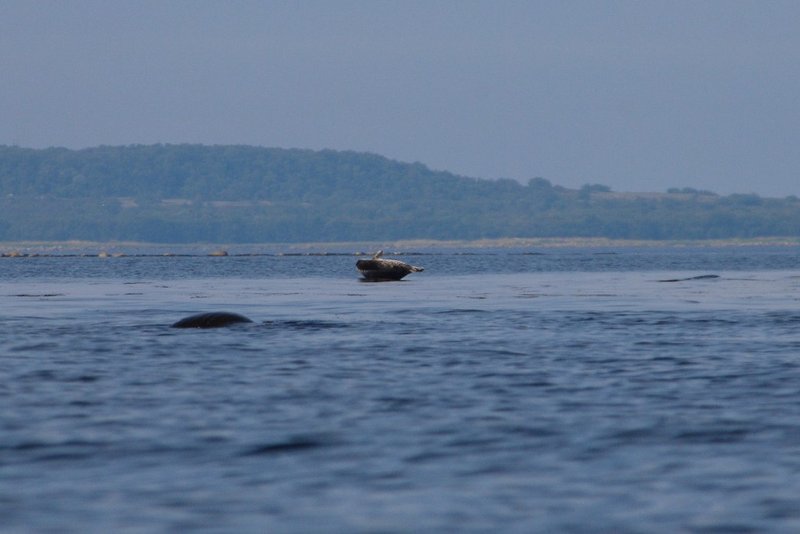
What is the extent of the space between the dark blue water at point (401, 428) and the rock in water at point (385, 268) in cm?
3630

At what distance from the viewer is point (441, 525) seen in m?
10.9

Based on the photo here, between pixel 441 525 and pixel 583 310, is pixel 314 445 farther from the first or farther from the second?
pixel 583 310

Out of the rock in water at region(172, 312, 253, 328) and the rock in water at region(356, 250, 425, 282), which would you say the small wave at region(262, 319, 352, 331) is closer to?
the rock in water at region(172, 312, 253, 328)

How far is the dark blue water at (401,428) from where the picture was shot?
11438mm

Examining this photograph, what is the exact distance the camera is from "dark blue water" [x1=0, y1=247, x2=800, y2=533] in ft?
37.5

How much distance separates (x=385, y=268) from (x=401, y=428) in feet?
177

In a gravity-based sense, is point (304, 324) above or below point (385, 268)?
below

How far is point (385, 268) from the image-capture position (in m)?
69.7

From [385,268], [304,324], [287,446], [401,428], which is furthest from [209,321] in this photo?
[385,268]

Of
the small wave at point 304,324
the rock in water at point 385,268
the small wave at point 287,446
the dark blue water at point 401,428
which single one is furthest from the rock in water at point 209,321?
the rock in water at point 385,268

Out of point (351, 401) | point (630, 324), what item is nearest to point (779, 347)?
point (630, 324)

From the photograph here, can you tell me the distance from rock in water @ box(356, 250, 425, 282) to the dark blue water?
36302mm

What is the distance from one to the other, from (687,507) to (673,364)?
1166cm

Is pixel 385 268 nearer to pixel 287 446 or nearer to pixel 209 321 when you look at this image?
pixel 209 321
